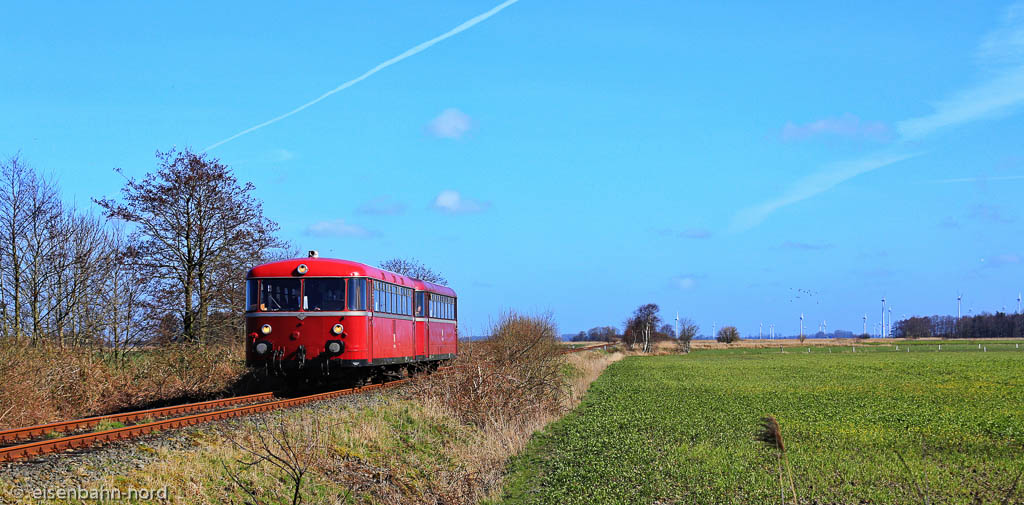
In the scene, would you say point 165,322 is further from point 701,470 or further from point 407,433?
point 701,470

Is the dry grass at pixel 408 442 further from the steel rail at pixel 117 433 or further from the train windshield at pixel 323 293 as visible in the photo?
the train windshield at pixel 323 293

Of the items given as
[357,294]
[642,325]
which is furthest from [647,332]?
[357,294]

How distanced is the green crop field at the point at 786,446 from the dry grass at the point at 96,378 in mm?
8677

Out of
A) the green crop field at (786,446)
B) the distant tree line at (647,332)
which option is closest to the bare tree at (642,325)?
the distant tree line at (647,332)

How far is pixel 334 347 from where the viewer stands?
20.9m

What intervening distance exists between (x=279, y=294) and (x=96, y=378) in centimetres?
431

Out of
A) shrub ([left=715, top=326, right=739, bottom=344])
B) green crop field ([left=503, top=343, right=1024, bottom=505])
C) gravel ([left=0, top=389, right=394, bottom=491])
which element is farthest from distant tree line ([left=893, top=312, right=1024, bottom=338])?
gravel ([left=0, top=389, right=394, bottom=491])

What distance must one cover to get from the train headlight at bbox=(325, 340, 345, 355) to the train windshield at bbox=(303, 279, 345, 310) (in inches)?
33.5

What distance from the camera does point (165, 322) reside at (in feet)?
97.3

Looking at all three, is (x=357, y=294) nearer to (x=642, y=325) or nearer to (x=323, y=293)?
(x=323, y=293)

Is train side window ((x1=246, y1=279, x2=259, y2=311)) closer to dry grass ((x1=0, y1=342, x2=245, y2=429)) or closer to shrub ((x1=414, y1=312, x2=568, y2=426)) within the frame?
dry grass ((x1=0, y1=342, x2=245, y2=429))

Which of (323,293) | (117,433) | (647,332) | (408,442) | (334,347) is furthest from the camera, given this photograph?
(647,332)

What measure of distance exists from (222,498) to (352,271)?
12.1m

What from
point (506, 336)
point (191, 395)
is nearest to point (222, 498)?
point (191, 395)
